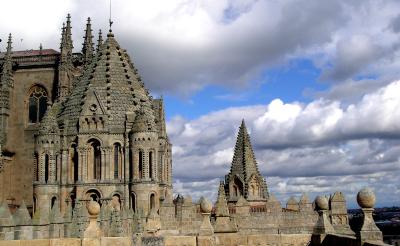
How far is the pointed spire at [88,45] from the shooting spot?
46.1m

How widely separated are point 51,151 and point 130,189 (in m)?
6.28

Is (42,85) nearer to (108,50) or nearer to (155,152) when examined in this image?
(108,50)

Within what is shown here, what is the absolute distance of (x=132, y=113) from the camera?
39875 mm

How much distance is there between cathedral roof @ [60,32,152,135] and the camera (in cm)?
3919

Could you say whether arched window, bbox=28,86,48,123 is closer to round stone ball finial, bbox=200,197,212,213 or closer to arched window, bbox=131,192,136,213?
arched window, bbox=131,192,136,213

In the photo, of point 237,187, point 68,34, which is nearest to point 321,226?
point 237,187

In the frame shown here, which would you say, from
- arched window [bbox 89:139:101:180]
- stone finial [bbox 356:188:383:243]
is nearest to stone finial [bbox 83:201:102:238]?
stone finial [bbox 356:188:383:243]

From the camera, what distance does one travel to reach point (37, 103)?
46.1 m

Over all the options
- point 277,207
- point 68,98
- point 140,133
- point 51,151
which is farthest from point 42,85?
point 277,207

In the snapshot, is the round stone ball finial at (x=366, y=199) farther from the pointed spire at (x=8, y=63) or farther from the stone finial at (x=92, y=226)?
the pointed spire at (x=8, y=63)

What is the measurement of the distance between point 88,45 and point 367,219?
3727 centimetres

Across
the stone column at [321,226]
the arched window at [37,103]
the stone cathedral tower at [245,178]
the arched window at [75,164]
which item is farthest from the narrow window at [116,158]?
the stone column at [321,226]

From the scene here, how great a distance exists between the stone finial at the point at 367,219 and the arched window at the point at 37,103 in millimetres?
37093

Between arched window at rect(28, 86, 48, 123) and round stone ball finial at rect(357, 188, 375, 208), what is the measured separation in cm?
3705
